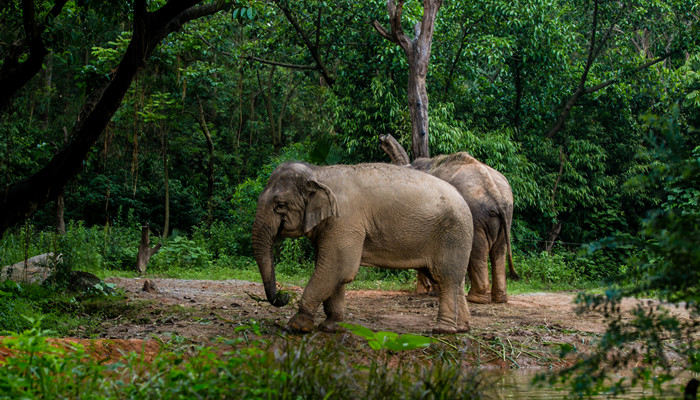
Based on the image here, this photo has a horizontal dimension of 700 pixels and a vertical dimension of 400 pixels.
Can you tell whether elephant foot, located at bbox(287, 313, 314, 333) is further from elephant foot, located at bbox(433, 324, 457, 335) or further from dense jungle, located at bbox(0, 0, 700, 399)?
elephant foot, located at bbox(433, 324, 457, 335)

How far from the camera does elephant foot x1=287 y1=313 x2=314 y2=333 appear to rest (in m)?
6.70

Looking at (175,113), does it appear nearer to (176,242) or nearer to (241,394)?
(176,242)

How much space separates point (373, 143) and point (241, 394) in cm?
1341

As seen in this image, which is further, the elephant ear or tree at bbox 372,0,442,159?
tree at bbox 372,0,442,159

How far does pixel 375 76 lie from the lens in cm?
1717

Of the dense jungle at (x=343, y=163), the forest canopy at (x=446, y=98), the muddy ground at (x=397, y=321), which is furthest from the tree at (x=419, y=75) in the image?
the muddy ground at (x=397, y=321)

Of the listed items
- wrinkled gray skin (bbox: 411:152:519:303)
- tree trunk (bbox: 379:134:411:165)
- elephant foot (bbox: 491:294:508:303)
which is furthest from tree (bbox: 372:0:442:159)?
elephant foot (bbox: 491:294:508:303)

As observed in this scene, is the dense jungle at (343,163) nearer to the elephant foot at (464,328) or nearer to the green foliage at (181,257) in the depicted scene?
the green foliage at (181,257)

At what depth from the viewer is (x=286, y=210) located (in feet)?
22.4

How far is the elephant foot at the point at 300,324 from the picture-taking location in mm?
6699

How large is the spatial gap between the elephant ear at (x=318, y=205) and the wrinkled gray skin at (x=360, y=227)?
1 cm

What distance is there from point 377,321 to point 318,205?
2142 mm

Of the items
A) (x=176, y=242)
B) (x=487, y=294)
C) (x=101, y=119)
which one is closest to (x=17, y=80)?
(x=101, y=119)

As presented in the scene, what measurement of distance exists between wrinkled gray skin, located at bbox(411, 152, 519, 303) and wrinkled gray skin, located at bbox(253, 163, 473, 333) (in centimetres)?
275
